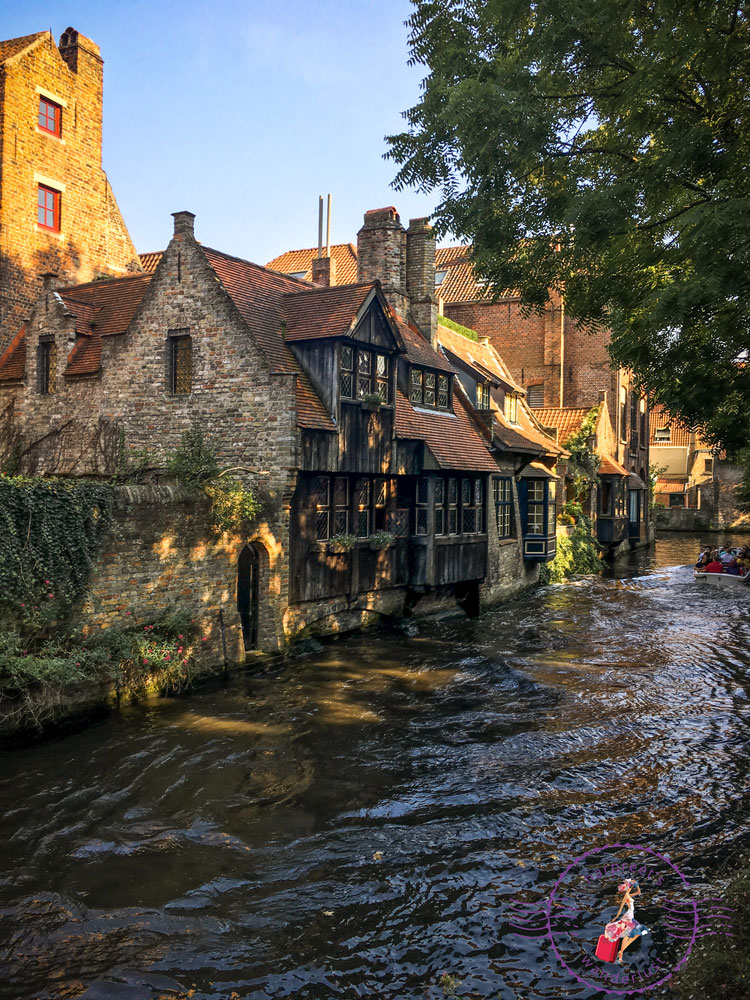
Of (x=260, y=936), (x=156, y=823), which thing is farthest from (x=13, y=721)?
(x=260, y=936)

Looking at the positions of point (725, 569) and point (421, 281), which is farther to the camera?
point (725, 569)

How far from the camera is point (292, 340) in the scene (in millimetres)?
17141

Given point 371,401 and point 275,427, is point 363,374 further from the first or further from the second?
point 275,427

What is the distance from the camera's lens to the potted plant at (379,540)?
18.4 metres

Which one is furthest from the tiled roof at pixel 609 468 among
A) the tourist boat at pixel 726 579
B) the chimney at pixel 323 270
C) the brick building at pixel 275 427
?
the chimney at pixel 323 270

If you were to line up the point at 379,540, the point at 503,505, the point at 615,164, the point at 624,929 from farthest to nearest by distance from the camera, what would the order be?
the point at 503,505 < the point at 379,540 < the point at 615,164 < the point at 624,929

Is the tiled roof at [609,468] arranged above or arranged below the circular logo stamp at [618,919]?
above

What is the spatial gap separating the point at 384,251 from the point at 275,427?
8355mm

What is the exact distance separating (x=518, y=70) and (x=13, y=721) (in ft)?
33.3

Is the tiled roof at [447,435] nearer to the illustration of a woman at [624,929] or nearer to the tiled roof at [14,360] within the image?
the tiled roof at [14,360]

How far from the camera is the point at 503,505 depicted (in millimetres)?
24438

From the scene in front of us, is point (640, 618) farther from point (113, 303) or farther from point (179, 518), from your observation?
point (113, 303)

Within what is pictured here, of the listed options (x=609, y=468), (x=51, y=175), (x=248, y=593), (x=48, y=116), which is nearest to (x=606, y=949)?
(x=248, y=593)

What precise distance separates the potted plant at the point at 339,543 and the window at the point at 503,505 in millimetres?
7357
